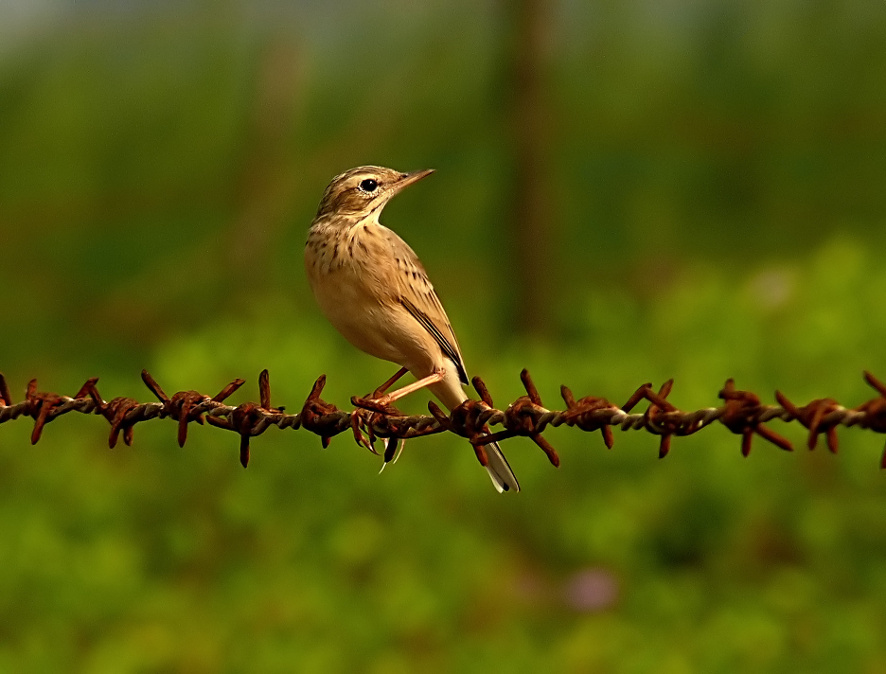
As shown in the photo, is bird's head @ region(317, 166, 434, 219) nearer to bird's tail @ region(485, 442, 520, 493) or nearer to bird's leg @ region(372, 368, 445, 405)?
bird's leg @ region(372, 368, 445, 405)

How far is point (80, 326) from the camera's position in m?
11.8

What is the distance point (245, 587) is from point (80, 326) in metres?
4.45

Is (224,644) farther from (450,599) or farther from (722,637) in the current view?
(722,637)

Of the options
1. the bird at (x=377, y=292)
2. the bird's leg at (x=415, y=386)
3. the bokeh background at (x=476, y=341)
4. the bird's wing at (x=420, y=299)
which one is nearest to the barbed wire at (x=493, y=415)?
the bird's leg at (x=415, y=386)

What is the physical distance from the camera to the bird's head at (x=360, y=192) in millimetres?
4062

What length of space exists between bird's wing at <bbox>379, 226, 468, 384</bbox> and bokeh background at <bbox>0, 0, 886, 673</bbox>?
4.01 meters

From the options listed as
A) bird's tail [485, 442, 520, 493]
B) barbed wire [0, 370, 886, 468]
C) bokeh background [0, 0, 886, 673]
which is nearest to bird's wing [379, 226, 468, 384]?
bird's tail [485, 442, 520, 493]

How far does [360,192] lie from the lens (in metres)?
4.13

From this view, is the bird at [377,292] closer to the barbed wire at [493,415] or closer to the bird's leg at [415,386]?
the bird's leg at [415,386]

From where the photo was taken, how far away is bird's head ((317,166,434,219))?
4062 millimetres

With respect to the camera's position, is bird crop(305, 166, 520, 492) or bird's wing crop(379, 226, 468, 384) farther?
bird's wing crop(379, 226, 468, 384)

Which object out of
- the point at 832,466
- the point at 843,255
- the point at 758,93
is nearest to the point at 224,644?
the point at 832,466

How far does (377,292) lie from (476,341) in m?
7.35

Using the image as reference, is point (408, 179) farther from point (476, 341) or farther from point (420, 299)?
point (476, 341)
